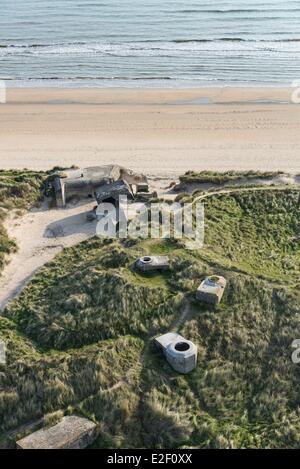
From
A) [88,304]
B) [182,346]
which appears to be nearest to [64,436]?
[182,346]

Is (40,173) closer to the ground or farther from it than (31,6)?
closer to the ground

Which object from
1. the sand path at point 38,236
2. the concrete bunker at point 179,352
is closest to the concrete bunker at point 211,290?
the concrete bunker at point 179,352

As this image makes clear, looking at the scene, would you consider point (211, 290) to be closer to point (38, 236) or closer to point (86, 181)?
point (38, 236)

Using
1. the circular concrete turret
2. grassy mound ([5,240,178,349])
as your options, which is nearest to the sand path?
grassy mound ([5,240,178,349])

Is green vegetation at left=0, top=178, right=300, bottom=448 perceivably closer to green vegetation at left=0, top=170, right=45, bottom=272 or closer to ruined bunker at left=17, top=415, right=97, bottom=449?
ruined bunker at left=17, top=415, right=97, bottom=449

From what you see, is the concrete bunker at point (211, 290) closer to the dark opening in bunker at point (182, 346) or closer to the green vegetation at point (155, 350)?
the green vegetation at point (155, 350)

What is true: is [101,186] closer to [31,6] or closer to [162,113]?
[162,113]

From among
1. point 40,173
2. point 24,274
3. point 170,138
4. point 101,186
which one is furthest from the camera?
point 170,138

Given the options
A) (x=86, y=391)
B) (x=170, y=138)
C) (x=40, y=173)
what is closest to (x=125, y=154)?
(x=170, y=138)
